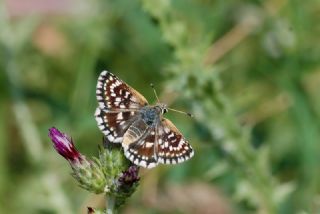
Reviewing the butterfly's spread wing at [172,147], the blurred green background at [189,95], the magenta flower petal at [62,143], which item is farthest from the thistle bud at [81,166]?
the blurred green background at [189,95]

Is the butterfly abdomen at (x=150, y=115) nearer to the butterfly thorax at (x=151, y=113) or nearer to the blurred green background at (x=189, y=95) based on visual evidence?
the butterfly thorax at (x=151, y=113)

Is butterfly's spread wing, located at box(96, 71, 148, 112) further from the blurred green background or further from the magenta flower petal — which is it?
the blurred green background

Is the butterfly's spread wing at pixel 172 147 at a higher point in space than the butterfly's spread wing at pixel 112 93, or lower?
lower

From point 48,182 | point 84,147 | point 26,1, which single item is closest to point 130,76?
point 84,147

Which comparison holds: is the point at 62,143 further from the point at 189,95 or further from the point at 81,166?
the point at 189,95

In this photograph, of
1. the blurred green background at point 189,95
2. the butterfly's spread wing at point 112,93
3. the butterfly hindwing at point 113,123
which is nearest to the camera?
the butterfly hindwing at point 113,123
